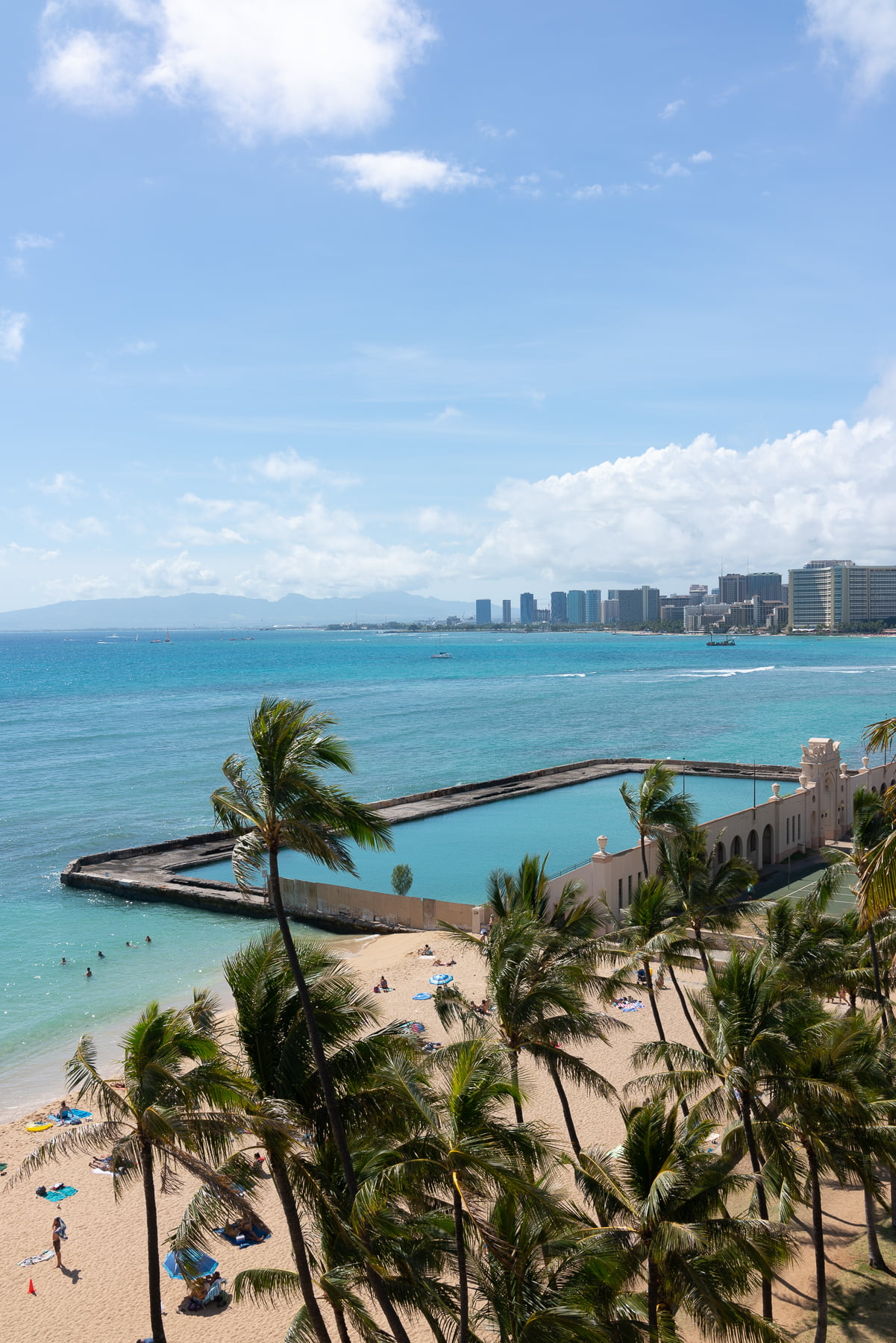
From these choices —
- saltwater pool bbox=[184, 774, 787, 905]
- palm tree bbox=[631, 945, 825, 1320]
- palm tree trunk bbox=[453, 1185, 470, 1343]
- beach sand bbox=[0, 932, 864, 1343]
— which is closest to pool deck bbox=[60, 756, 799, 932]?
saltwater pool bbox=[184, 774, 787, 905]

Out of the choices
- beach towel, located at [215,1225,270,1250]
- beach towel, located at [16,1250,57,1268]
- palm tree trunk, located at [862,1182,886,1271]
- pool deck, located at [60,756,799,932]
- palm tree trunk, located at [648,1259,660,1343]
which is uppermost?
palm tree trunk, located at [648,1259,660,1343]

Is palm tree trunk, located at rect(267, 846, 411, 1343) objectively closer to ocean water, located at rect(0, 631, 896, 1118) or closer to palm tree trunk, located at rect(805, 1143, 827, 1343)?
palm tree trunk, located at rect(805, 1143, 827, 1343)

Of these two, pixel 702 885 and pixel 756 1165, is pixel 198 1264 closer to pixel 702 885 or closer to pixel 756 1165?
pixel 756 1165

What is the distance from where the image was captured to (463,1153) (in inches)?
387

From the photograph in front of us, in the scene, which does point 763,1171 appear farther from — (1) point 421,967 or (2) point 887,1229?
(1) point 421,967

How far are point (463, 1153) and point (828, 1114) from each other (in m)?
5.75

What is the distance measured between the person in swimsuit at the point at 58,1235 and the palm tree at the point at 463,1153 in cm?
1013

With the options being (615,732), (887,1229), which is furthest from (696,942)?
(615,732)

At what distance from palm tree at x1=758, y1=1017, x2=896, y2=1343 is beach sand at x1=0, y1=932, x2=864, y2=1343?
3466 millimetres

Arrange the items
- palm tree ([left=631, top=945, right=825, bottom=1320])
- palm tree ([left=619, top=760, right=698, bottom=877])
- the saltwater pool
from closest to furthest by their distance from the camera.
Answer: palm tree ([left=631, top=945, right=825, bottom=1320]), palm tree ([left=619, top=760, right=698, bottom=877]), the saltwater pool

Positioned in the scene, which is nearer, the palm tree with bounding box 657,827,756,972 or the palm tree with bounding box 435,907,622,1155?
the palm tree with bounding box 435,907,622,1155

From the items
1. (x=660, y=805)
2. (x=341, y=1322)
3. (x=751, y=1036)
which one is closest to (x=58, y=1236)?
(x=341, y=1322)

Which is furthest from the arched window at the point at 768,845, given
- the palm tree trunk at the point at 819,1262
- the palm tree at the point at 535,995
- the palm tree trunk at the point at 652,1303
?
the palm tree trunk at the point at 652,1303

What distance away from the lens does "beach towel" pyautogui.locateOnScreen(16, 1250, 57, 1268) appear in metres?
17.8
